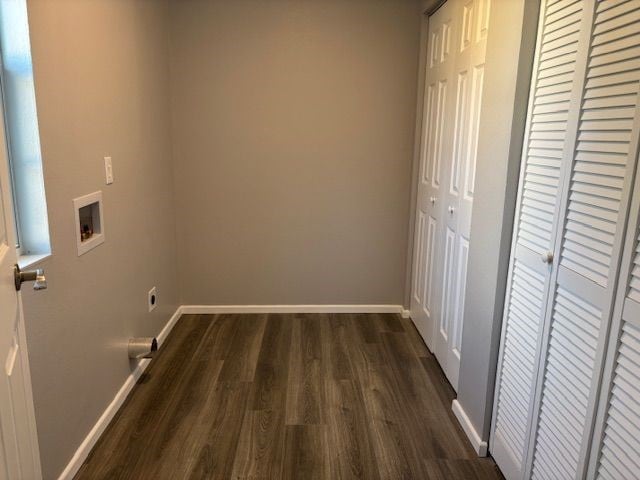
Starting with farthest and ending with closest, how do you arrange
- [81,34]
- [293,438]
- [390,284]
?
[390,284], [293,438], [81,34]

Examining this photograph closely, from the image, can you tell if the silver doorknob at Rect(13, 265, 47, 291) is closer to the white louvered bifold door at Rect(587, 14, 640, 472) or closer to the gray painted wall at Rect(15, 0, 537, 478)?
the gray painted wall at Rect(15, 0, 537, 478)

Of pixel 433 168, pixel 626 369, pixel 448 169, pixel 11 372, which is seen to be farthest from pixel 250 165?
pixel 626 369

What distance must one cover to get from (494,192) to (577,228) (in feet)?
1.69

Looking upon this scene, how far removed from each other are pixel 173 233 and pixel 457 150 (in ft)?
6.47

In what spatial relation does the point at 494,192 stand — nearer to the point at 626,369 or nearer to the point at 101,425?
the point at 626,369

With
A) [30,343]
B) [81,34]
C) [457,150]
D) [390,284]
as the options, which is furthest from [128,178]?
[390,284]

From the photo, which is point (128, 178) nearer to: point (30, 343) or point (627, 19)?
point (30, 343)

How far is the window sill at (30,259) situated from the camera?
5.12ft

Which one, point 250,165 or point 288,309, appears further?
point 288,309

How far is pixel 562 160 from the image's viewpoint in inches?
59.0

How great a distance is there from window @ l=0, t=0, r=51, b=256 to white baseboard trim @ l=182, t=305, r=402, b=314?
1.95m

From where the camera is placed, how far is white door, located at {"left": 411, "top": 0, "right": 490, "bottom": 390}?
2320 millimetres

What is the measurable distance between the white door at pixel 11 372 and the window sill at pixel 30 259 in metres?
0.39

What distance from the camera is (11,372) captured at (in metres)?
1.14
